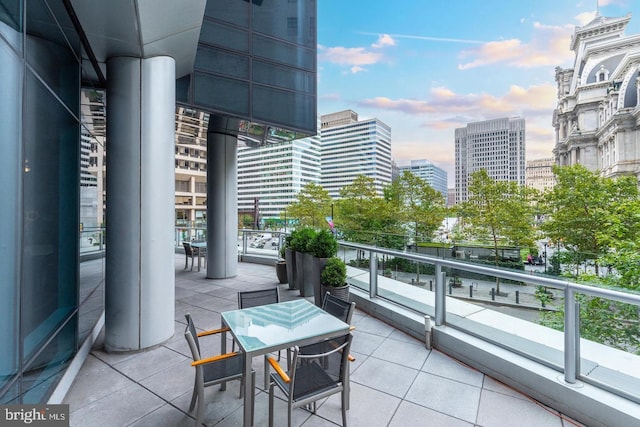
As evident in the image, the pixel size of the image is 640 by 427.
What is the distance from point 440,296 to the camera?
4066mm

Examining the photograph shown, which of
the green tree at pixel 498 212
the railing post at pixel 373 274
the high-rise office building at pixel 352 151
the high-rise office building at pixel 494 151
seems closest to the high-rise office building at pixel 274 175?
the high-rise office building at pixel 352 151

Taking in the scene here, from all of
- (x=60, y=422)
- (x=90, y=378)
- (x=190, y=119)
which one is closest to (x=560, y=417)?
(x=60, y=422)

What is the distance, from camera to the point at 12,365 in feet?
7.06

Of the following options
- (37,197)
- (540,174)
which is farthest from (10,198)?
(540,174)

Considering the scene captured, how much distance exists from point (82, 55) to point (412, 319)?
5.80 meters

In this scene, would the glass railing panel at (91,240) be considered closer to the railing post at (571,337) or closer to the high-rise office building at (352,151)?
the railing post at (571,337)

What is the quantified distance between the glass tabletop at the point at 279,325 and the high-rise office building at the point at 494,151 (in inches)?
3323

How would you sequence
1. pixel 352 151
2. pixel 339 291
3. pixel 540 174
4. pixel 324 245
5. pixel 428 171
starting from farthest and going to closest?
pixel 352 151 < pixel 540 174 < pixel 428 171 < pixel 324 245 < pixel 339 291

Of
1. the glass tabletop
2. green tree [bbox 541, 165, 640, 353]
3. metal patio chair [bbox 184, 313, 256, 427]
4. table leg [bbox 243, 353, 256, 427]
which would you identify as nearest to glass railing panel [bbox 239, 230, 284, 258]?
the glass tabletop

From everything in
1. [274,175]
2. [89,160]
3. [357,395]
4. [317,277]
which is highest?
[274,175]

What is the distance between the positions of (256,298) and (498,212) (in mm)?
25978

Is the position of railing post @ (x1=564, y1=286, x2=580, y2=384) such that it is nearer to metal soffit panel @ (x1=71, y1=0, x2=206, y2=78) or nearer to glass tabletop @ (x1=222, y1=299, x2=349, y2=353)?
glass tabletop @ (x1=222, y1=299, x2=349, y2=353)

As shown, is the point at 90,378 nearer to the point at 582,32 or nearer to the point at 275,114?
the point at 275,114

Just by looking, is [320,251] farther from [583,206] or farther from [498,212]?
[583,206]
